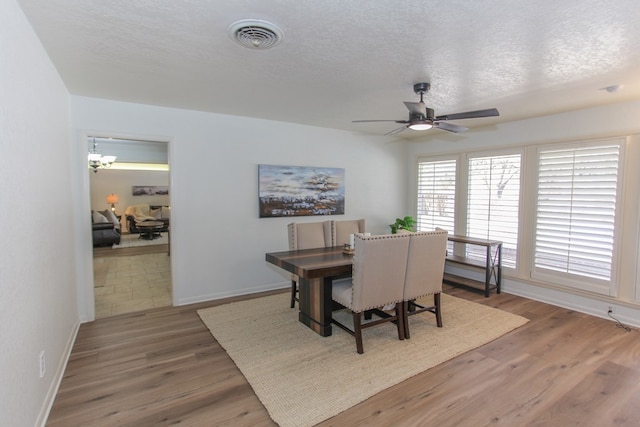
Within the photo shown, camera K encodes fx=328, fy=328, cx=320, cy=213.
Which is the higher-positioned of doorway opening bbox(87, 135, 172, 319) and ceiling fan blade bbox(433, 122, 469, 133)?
ceiling fan blade bbox(433, 122, 469, 133)

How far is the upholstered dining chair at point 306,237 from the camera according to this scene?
3.88 meters

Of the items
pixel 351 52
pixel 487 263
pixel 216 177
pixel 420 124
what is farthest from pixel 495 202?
pixel 216 177

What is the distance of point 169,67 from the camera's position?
8.68 feet

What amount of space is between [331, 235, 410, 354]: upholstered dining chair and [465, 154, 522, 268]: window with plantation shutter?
2.44m

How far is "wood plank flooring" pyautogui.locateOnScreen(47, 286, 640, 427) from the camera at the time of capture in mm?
2098

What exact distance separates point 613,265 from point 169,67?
4.93 metres

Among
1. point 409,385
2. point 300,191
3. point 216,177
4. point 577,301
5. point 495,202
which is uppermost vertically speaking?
point 216,177

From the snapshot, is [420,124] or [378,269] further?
[420,124]

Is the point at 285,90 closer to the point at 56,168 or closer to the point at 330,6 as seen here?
the point at 330,6

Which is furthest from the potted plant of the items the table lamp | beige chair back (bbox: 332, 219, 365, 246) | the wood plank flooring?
the table lamp

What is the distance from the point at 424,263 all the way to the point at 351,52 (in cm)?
201

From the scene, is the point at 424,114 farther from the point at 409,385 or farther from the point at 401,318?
the point at 409,385

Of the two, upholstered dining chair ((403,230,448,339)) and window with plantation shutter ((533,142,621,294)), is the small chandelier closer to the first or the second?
upholstered dining chair ((403,230,448,339))

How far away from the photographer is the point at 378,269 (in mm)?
2896
